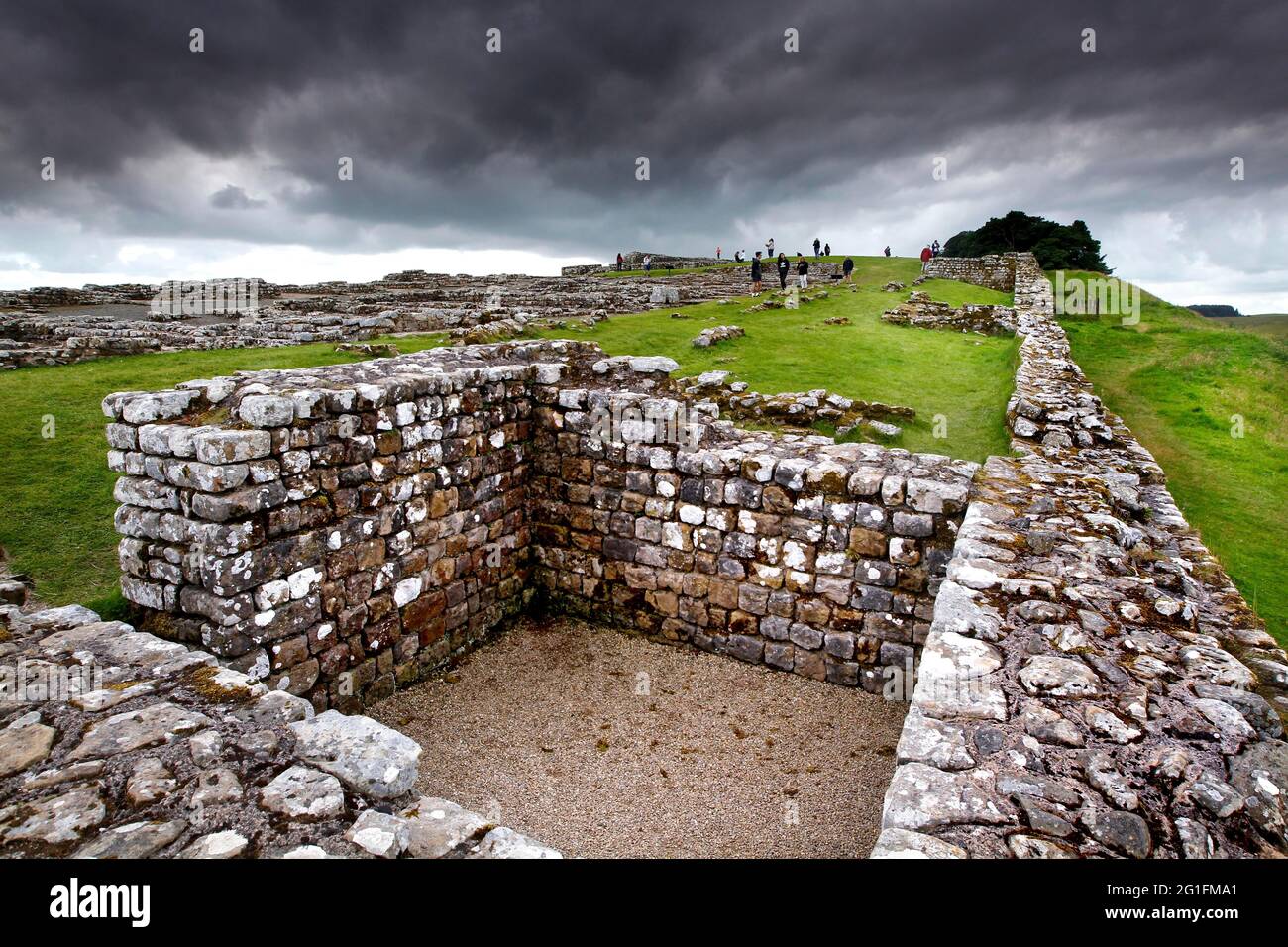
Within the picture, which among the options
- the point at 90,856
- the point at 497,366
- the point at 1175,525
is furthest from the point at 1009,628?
the point at 497,366

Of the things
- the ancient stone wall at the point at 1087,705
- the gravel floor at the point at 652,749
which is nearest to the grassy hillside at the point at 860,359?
the ancient stone wall at the point at 1087,705

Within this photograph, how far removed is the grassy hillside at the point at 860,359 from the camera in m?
11.0

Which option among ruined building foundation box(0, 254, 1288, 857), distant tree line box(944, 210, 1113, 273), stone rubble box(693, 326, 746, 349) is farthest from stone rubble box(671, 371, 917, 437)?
distant tree line box(944, 210, 1113, 273)

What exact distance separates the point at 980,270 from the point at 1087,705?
37252 millimetres

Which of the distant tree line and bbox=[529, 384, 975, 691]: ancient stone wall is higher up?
the distant tree line

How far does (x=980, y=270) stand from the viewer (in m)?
35.5

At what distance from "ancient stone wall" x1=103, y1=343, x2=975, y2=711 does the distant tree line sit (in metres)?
52.1

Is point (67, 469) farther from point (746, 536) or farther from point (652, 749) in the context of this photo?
point (746, 536)

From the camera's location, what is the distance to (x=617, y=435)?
26.0 ft

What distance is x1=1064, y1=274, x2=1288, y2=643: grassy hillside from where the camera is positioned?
27.1 ft

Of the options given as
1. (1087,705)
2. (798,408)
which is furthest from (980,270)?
(1087,705)

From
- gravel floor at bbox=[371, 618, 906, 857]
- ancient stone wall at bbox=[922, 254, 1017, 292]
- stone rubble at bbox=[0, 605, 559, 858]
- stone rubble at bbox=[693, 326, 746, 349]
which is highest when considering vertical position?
ancient stone wall at bbox=[922, 254, 1017, 292]

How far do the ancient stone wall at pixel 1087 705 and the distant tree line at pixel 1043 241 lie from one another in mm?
53012

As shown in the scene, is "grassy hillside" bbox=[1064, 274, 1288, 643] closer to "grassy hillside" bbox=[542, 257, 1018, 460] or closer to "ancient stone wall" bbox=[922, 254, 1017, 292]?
"grassy hillside" bbox=[542, 257, 1018, 460]
